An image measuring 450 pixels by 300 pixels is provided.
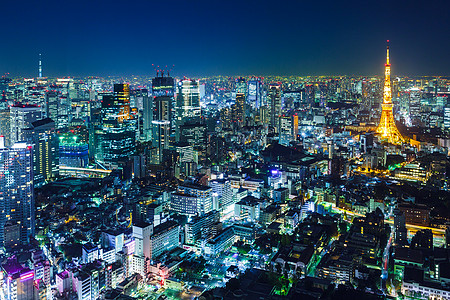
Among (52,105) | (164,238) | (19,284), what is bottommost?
(19,284)

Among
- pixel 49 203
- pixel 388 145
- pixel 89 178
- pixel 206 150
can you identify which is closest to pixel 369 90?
pixel 388 145

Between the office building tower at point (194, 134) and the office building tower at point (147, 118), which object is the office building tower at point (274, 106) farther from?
the office building tower at point (147, 118)

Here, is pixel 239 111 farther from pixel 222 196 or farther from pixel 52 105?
pixel 222 196

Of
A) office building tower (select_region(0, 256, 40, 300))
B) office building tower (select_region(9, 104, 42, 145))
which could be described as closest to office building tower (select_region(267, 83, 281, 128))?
office building tower (select_region(9, 104, 42, 145))

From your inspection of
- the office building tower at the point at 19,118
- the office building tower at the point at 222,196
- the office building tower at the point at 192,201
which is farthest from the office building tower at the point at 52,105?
the office building tower at the point at 222,196

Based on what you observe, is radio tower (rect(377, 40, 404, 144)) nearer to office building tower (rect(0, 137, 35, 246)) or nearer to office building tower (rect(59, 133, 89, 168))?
office building tower (rect(59, 133, 89, 168))

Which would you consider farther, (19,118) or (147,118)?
(147,118)

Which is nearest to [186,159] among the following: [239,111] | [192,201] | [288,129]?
[192,201]

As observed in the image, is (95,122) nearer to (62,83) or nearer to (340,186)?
(62,83)
